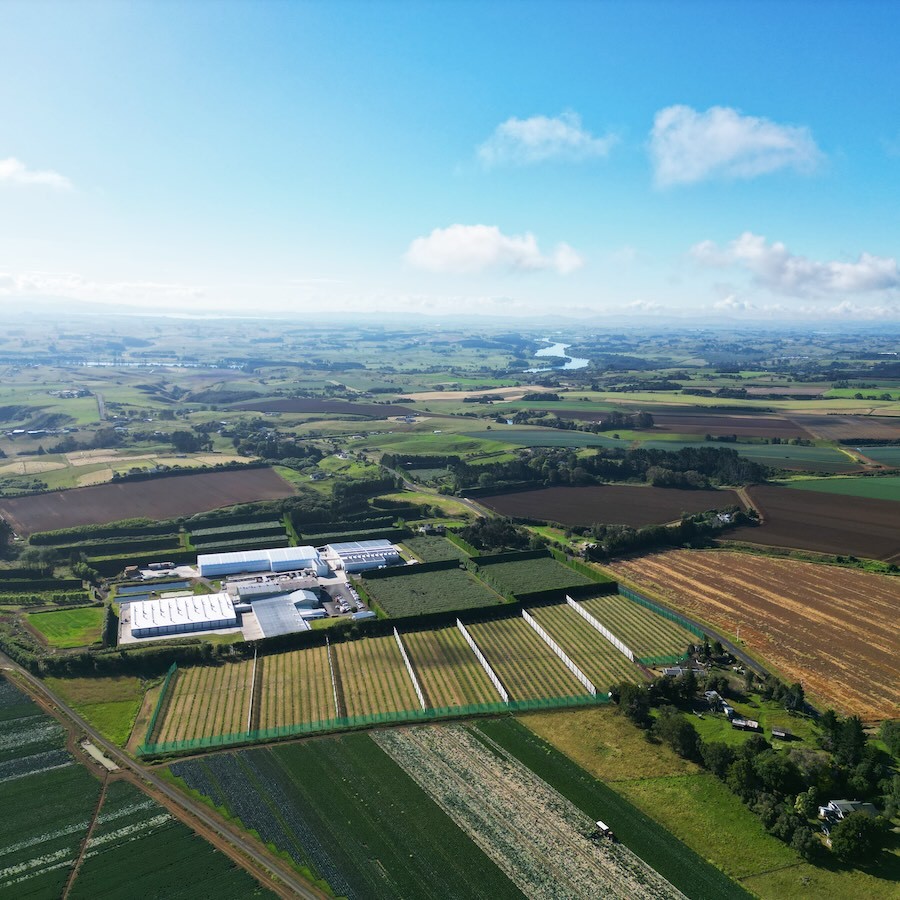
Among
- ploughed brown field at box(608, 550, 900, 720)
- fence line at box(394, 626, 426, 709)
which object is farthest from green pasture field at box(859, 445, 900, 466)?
fence line at box(394, 626, 426, 709)

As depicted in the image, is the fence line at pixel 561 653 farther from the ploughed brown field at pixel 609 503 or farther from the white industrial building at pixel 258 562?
the ploughed brown field at pixel 609 503

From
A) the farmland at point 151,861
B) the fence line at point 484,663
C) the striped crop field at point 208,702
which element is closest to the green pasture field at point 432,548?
the fence line at point 484,663

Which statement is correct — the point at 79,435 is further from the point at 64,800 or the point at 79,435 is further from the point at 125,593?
the point at 64,800

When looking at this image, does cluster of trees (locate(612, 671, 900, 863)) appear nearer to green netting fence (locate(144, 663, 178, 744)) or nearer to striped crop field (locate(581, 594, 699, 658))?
striped crop field (locate(581, 594, 699, 658))

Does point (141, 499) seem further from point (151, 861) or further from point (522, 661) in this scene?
point (151, 861)

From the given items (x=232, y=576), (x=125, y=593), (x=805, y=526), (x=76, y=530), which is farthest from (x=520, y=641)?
(x=76, y=530)

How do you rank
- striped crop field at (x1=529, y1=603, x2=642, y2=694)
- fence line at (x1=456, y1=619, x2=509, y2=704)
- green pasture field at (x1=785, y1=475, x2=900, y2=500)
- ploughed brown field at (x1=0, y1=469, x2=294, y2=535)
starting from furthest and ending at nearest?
green pasture field at (x1=785, y1=475, x2=900, y2=500), ploughed brown field at (x1=0, y1=469, x2=294, y2=535), striped crop field at (x1=529, y1=603, x2=642, y2=694), fence line at (x1=456, y1=619, x2=509, y2=704)
